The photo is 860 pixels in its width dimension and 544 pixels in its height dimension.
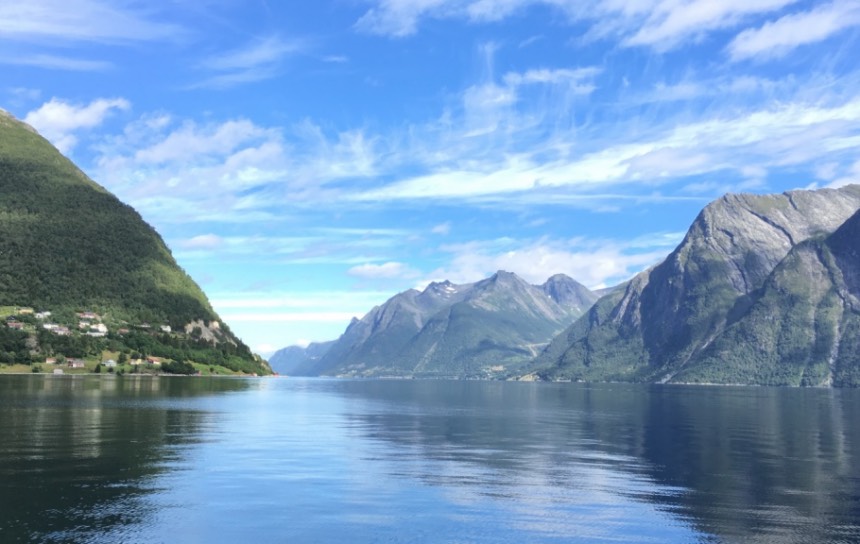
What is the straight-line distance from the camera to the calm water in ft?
158

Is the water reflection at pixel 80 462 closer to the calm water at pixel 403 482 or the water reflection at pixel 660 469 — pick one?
the calm water at pixel 403 482

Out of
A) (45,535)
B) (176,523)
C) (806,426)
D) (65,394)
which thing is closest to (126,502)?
(176,523)

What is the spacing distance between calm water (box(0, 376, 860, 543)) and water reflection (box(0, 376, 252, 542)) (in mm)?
206

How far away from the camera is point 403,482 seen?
65.8 m

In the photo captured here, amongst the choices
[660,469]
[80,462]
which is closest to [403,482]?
[80,462]

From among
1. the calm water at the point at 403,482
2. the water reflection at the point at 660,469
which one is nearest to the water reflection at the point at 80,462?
the calm water at the point at 403,482

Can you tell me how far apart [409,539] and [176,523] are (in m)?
14.6

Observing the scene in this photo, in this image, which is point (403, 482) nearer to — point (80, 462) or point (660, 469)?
point (80, 462)

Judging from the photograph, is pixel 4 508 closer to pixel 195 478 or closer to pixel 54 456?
pixel 195 478

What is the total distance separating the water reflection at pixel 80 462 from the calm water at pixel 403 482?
8.1 inches

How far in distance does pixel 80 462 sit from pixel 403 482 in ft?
91.5

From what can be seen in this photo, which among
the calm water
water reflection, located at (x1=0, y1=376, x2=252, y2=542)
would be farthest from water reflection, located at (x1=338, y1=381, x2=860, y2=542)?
water reflection, located at (x1=0, y1=376, x2=252, y2=542)

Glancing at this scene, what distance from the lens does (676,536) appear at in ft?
160

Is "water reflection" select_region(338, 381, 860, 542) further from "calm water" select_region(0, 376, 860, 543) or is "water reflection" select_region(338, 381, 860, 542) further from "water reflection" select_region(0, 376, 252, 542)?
"water reflection" select_region(0, 376, 252, 542)
